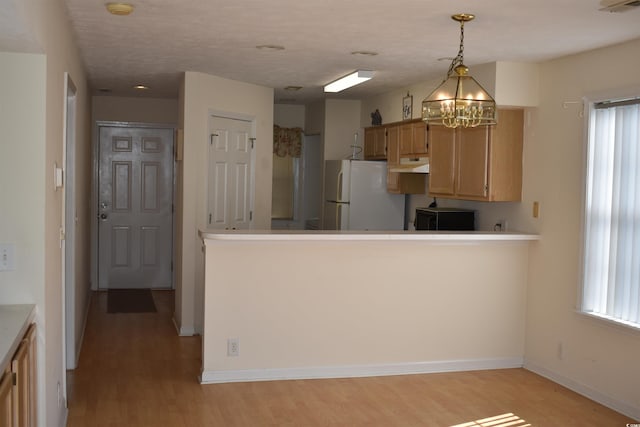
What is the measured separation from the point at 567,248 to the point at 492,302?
765 millimetres

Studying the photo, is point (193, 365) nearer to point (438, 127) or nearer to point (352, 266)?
point (352, 266)

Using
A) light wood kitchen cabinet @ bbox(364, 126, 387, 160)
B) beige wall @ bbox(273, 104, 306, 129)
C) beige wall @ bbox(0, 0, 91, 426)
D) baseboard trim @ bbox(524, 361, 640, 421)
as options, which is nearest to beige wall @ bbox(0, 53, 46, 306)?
beige wall @ bbox(0, 0, 91, 426)

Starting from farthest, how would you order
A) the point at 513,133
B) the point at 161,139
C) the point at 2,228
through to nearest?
the point at 161,139, the point at 513,133, the point at 2,228

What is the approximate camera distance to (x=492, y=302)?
5.57 metres

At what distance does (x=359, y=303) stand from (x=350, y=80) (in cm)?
207

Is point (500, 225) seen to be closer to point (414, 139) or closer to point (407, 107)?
point (414, 139)

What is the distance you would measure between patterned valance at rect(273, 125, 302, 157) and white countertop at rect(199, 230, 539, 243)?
3.77m

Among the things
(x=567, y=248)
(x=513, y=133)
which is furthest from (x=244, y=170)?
(x=567, y=248)

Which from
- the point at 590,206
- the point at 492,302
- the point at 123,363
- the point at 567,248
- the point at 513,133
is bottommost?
the point at 123,363

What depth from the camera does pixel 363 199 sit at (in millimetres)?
7539

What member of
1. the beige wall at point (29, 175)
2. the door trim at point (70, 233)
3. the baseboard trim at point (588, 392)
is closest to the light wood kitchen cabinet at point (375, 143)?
the baseboard trim at point (588, 392)

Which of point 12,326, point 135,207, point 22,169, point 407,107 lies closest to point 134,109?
point 135,207

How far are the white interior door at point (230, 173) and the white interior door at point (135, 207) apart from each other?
207 cm

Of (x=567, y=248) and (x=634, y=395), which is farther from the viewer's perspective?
(x=567, y=248)
